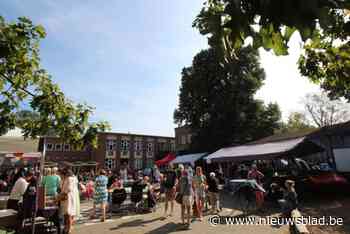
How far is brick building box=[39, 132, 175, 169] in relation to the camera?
3706 centimetres

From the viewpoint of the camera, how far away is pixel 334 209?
883 centimetres

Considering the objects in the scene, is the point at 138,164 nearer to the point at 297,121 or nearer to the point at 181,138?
the point at 181,138

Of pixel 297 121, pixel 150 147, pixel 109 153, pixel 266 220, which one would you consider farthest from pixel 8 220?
pixel 297 121

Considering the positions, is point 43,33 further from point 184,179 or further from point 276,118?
point 276,118

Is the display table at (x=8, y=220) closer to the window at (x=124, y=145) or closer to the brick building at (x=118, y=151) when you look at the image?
the brick building at (x=118, y=151)

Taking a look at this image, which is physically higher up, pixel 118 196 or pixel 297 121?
pixel 297 121

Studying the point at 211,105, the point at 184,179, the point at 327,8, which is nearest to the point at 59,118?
the point at 184,179

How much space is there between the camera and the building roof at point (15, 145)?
11.0 m

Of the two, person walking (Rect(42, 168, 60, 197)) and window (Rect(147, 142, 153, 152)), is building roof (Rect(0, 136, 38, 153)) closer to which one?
person walking (Rect(42, 168, 60, 197))

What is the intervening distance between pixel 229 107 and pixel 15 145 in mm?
20854

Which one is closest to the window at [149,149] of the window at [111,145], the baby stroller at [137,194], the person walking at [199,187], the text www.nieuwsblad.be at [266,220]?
the window at [111,145]

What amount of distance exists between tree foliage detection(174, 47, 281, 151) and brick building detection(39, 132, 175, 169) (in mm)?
16908

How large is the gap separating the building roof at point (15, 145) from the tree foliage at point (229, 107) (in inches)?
744

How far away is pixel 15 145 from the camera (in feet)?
38.6
